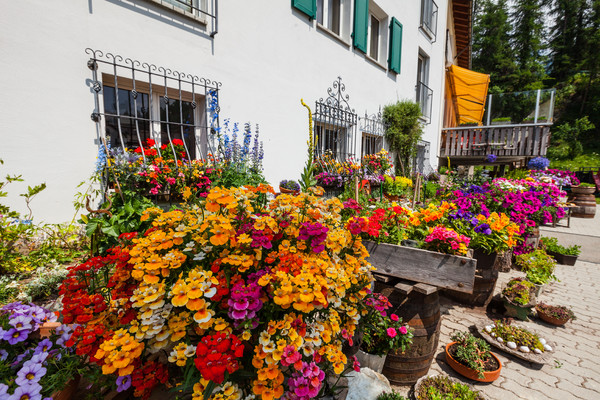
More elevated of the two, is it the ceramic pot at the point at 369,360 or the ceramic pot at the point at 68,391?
the ceramic pot at the point at 68,391

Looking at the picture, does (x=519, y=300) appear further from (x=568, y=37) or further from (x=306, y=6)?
(x=568, y=37)

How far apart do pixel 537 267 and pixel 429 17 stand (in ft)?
27.3

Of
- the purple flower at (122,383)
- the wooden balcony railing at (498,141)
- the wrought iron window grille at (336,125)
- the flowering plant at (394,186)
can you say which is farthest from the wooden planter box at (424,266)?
the wooden balcony railing at (498,141)

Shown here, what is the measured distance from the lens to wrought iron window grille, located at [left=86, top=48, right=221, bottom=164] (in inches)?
105

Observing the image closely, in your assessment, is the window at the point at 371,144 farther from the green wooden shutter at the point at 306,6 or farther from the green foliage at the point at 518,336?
the green foliage at the point at 518,336

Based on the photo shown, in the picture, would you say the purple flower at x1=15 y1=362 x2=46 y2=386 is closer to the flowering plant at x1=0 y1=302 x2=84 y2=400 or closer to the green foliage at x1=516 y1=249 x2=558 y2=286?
the flowering plant at x1=0 y1=302 x2=84 y2=400

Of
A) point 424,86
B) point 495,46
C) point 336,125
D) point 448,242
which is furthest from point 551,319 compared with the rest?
point 495,46

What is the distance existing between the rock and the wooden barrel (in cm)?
29

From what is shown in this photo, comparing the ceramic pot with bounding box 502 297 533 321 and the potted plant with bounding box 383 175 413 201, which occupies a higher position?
the potted plant with bounding box 383 175 413 201

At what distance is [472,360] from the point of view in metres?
2.16

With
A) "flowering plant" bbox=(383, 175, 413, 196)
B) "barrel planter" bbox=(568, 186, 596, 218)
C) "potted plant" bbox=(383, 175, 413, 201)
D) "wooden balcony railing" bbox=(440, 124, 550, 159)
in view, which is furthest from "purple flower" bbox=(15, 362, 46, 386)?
"barrel planter" bbox=(568, 186, 596, 218)

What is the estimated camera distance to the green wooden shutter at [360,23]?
18.5 feet

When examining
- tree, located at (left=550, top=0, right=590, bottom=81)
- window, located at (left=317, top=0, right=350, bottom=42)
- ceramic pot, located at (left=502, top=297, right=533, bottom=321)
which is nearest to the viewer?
ceramic pot, located at (left=502, top=297, right=533, bottom=321)

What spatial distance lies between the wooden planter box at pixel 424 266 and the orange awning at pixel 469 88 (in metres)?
11.4
